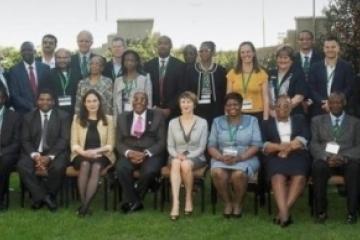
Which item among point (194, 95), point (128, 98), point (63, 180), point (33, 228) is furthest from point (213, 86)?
point (33, 228)

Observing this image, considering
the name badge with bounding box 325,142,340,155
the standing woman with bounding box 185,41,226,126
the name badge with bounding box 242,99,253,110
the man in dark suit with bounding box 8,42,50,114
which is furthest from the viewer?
the man in dark suit with bounding box 8,42,50,114

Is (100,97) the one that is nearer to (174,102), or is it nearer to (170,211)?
(174,102)

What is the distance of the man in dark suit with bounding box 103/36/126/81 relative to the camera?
332 inches

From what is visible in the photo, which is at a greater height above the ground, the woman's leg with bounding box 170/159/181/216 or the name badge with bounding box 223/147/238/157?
the name badge with bounding box 223/147/238/157

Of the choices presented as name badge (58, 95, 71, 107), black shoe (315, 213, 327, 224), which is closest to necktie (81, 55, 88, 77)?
name badge (58, 95, 71, 107)

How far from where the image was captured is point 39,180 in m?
7.68

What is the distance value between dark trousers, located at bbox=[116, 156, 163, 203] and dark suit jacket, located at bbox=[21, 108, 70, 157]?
753 mm

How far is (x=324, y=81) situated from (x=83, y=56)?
2.90m

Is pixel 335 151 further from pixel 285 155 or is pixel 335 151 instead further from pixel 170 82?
pixel 170 82

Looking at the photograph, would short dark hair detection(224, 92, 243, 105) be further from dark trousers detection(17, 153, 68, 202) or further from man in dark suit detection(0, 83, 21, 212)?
man in dark suit detection(0, 83, 21, 212)

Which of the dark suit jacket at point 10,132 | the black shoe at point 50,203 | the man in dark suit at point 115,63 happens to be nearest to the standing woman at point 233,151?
the man in dark suit at point 115,63

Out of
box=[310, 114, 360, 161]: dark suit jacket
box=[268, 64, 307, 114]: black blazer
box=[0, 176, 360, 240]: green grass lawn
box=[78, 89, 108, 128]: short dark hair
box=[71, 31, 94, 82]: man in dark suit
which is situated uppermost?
box=[71, 31, 94, 82]: man in dark suit

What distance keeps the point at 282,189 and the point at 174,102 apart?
72.7 inches

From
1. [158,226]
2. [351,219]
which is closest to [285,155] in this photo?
[351,219]
